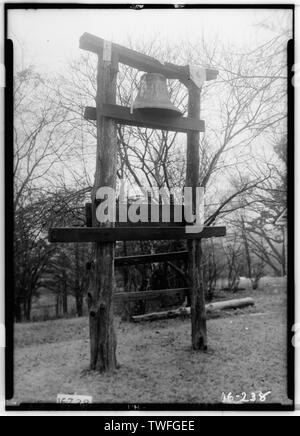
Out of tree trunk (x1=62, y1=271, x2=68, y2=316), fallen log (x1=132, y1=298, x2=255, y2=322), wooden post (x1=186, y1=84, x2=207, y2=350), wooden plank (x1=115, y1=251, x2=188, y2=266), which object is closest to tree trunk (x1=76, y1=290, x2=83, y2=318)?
Result: tree trunk (x1=62, y1=271, x2=68, y2=316)

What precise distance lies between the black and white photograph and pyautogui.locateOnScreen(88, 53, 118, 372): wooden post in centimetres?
1

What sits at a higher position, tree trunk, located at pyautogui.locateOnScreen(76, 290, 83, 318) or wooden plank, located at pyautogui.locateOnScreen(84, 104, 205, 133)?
wooden plank, located at pyautogui.locateOnScreen(84, 104, 205, 133)

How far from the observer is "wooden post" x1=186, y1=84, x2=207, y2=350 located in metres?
4.14

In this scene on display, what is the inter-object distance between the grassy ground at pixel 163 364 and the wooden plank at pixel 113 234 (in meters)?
1.12

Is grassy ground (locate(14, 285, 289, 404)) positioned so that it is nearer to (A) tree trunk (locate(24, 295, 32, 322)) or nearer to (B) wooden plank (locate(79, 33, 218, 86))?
(A) tree trunk (locate(24, 295, 32, 322))

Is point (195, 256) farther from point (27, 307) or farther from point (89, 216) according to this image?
point (27, 307)

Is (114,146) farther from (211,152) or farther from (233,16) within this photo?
(211,152)

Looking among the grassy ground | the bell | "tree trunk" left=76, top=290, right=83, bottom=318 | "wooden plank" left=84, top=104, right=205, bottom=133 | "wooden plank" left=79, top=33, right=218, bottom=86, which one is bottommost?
the grassy ground

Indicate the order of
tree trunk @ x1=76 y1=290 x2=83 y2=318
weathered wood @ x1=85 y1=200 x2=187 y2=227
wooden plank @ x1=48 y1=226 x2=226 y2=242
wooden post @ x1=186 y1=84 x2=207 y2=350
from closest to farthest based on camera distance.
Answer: wooden plank @ x1=48 y1=226 x2=226 y2=242
weathered wood @ x1=85 y1=200 x2=187 y2=227
wooden post @ x1=186 y1=84 x2=207 y2=350
tree trunk @ x1=76 y1=290 x2=83 y2=318

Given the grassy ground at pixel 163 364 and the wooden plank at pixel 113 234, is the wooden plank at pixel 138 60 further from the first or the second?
the grassy ground at pixel 163 364

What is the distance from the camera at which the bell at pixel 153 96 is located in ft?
11.1

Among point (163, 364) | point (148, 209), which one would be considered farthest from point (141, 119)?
point (163, 364)

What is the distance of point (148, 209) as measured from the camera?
363cm

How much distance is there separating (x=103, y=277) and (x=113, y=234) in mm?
406
